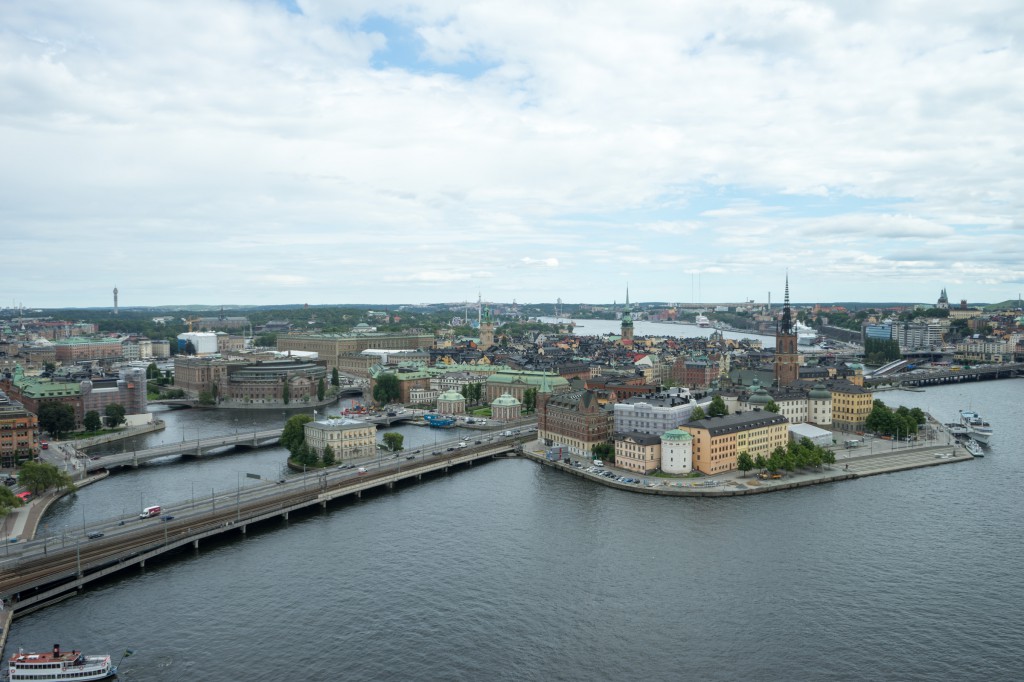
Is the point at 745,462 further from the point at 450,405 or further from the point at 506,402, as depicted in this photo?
the point at 450,405

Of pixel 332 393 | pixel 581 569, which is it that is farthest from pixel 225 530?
pixel 332 393

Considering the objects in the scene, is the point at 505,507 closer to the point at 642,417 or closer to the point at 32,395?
the point at 642,417

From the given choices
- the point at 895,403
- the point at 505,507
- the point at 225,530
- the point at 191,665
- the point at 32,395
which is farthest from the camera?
the point at 895,403

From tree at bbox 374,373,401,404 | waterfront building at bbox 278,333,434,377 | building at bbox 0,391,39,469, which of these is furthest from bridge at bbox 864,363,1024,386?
building at bbox 0,391,39,469

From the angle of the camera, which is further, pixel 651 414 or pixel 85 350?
pixel 85 350

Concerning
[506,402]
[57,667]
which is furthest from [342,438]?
[57,667]

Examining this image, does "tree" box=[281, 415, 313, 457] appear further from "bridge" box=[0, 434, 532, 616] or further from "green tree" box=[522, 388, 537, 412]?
"green tree" box=[522, 388, 537, 412]
